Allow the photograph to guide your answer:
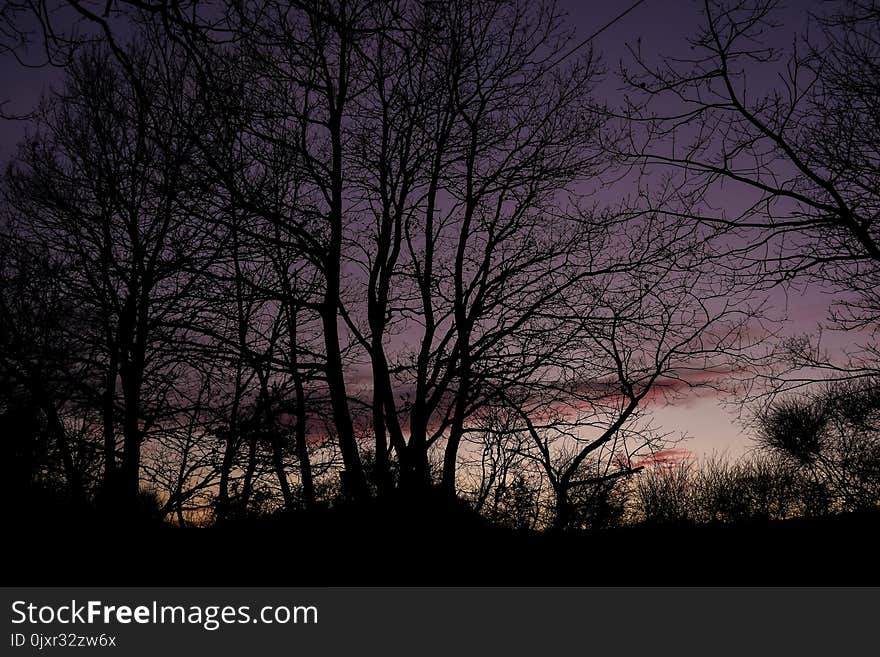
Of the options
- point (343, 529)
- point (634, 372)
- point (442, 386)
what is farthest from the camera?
point (634, 372)

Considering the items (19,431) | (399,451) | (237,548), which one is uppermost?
(19,431)

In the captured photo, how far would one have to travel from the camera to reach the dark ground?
5.21 m

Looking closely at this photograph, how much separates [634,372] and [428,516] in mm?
4607

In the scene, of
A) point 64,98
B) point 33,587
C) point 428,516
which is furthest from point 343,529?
point 64,98

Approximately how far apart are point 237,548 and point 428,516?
76.5 inches

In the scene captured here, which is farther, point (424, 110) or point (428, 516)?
point (424, 110)

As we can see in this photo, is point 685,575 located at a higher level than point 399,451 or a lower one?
lower

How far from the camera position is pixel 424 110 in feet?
28.9

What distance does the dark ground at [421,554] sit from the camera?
5211 millimetres

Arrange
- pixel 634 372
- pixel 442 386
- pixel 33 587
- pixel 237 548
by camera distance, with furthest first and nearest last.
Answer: pixel 634 372
pixel 442 386
pixel 237 548
pixel 33 587

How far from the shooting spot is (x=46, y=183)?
10.1 meters

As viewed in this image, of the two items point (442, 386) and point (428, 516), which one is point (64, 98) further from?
point (428, 516)

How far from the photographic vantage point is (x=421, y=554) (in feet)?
20.1

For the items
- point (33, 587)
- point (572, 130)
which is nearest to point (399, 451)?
point (33, 587)
